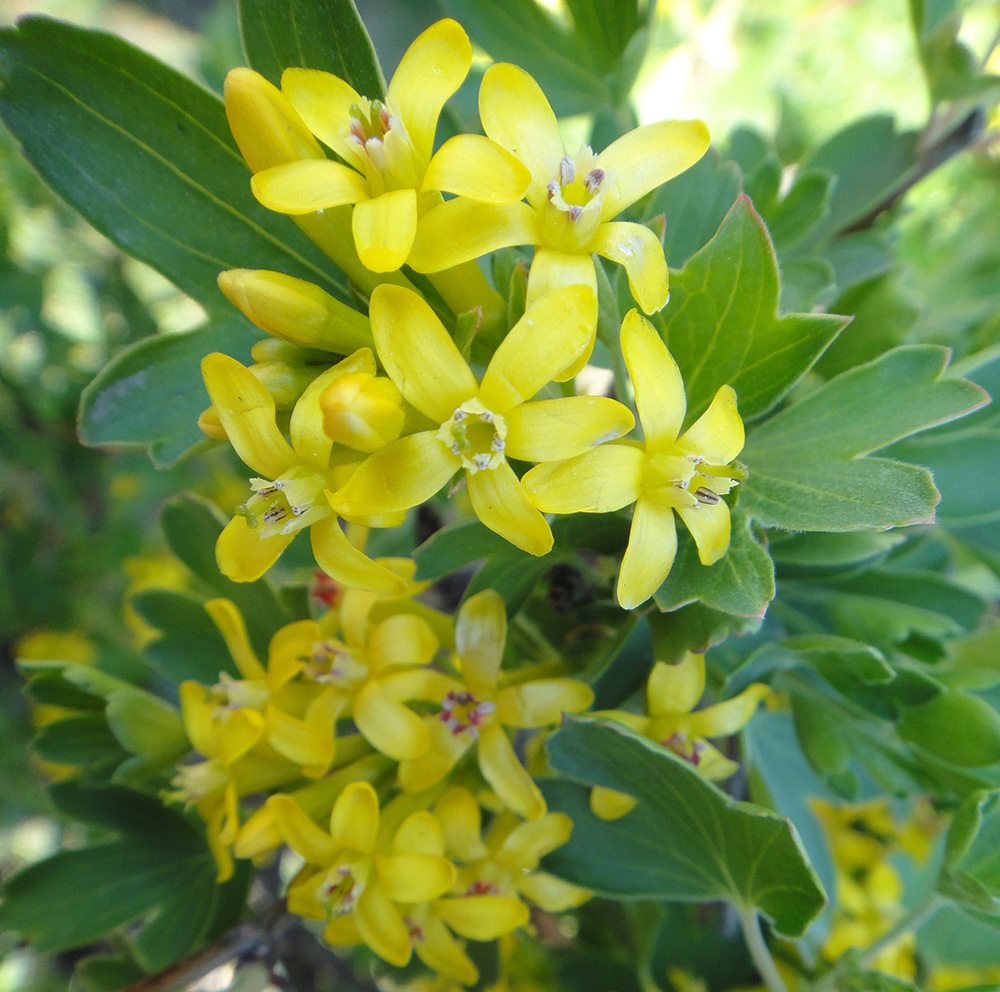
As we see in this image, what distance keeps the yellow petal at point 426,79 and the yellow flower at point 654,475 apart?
205 millimetres

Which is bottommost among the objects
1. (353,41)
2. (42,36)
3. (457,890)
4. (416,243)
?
(457,890)

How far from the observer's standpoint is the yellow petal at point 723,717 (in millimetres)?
683

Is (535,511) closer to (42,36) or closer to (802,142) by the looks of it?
(42,36)

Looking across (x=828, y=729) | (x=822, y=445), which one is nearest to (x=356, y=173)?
(x=822, y=445)

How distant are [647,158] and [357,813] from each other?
0.56 metres

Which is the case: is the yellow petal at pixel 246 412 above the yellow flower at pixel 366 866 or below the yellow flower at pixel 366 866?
above

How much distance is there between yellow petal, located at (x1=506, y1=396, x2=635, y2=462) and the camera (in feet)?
1.60

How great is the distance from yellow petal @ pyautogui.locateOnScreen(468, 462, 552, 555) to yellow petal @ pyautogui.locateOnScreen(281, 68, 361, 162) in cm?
24

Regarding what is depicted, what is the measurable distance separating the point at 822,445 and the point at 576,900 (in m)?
0.53

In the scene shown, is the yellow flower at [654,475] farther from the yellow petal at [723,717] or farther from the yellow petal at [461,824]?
the yellow petal at [461,824]

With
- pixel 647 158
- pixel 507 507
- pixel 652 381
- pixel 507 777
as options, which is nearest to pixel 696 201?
pixel 647 158

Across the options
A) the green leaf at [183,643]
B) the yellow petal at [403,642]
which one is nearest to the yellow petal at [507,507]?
the yellow petal at [403,642]

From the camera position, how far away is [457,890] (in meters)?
0.73

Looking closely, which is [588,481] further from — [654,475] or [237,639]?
[237,639]
